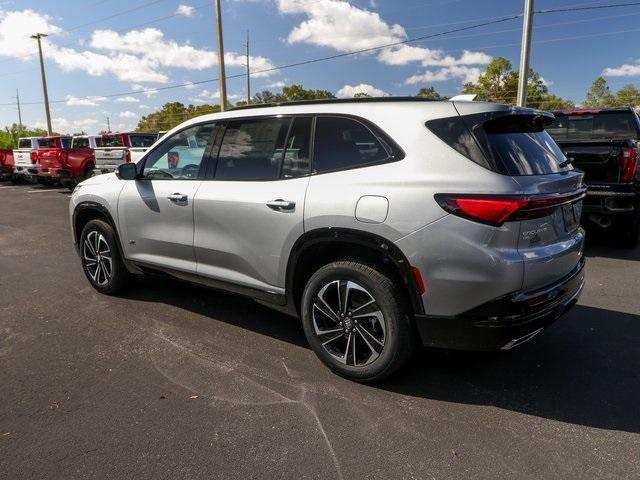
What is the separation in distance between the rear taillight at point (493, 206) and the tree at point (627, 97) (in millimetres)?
69607

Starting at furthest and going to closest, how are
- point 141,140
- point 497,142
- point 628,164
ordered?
1. point 141,140
2. point 628,164
3. point 497,142

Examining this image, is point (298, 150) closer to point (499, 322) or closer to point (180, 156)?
point (180, 156)

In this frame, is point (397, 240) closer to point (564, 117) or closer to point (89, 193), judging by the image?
point (89, 193)

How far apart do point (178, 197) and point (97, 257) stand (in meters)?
1.58

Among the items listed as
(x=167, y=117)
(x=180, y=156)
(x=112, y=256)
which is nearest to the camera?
(x=180, y=156)

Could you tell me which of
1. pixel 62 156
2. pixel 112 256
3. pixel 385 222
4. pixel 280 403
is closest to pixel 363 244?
pixel 385 222

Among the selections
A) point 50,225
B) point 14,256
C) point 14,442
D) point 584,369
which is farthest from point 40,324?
point 50,225

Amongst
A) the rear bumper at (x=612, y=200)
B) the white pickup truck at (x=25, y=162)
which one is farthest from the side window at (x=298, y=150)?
the white pickup truck at (x=25, y=162)

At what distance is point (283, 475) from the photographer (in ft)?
7.80

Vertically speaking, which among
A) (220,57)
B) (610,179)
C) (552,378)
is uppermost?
(220,57)

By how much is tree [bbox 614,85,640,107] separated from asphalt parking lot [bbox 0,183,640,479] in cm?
6922

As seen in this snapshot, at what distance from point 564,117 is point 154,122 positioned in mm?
87351

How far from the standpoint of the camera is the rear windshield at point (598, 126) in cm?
739

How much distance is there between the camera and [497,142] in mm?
2854
